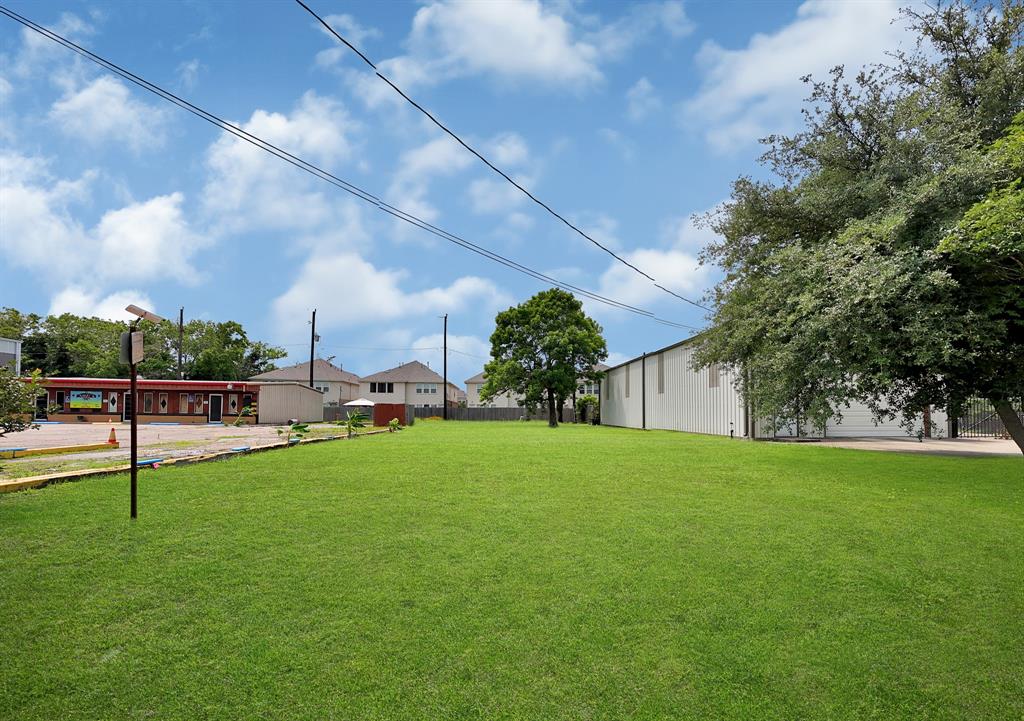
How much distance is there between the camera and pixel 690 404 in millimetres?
27969

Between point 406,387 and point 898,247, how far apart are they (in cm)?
6250

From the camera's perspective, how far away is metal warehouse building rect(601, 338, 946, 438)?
23.5 metres

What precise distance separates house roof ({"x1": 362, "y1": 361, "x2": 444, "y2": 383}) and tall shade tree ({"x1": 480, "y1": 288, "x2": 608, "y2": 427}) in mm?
A: 26621

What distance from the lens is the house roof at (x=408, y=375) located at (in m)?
69.9

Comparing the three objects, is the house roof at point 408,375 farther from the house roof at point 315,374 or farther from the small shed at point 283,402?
the small shed at point 283,402

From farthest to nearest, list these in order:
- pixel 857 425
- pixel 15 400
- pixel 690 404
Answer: pixel 690 404 → pixel 857 425 → pixel 15 400

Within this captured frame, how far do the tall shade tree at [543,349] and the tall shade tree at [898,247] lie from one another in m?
24.1

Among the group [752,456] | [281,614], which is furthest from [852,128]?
[281,614]

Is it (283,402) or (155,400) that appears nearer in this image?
(283,402)

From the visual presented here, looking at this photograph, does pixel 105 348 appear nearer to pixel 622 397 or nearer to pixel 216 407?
pixel 216 407

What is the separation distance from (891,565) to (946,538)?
1.50 m

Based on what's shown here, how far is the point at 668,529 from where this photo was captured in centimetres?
631

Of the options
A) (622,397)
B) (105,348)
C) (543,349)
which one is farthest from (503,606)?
(105,348)

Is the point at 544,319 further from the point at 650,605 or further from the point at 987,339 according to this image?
the point at 650,605
